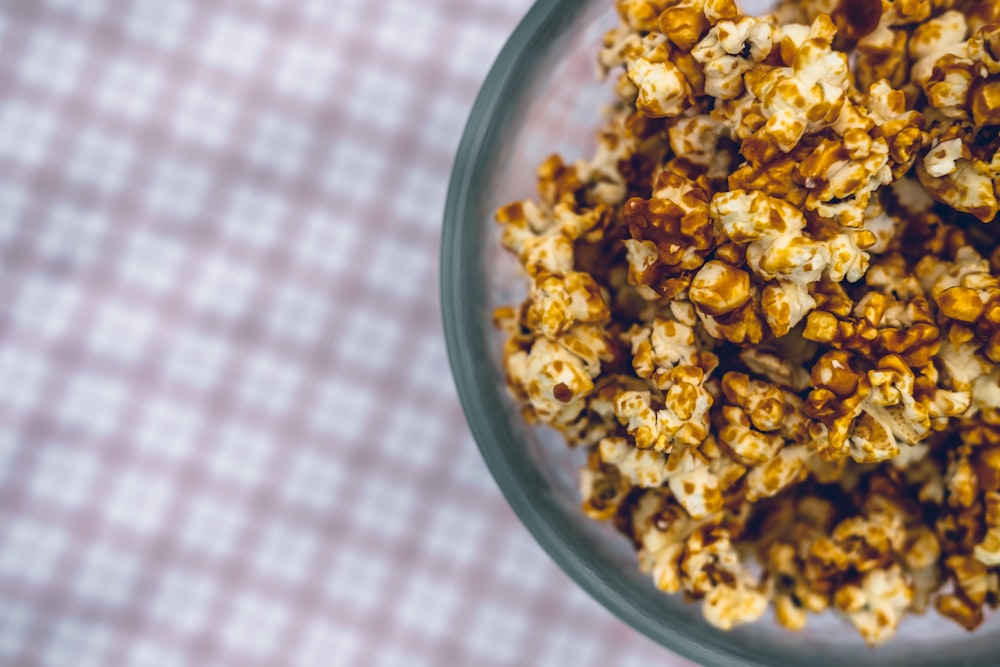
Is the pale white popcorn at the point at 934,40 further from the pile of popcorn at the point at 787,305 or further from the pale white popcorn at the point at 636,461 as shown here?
the pale white popcorn at the point at 636,461

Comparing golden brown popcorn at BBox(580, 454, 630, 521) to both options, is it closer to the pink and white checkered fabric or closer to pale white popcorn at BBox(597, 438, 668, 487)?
pale white popcorn at BBox(597, 438, 668, 487)

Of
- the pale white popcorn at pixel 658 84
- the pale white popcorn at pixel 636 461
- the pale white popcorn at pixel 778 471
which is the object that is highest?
the pale white popcorn at pixel 658 84

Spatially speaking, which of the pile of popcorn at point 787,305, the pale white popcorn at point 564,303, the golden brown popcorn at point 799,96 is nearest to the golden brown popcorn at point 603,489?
the pile of popcorn at point 787,305

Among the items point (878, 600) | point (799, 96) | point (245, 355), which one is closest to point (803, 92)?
point (799, 96)

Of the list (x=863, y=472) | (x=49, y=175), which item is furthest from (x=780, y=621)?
(x=49, y=175)

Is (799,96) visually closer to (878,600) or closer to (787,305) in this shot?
(787,305)

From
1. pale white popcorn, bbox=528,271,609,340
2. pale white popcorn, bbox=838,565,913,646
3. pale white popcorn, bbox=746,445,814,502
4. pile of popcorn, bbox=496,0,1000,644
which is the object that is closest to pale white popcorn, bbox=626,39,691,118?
pile of popcorn, bbox=496,0,1000,644

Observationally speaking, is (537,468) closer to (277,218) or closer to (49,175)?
(277,218)
